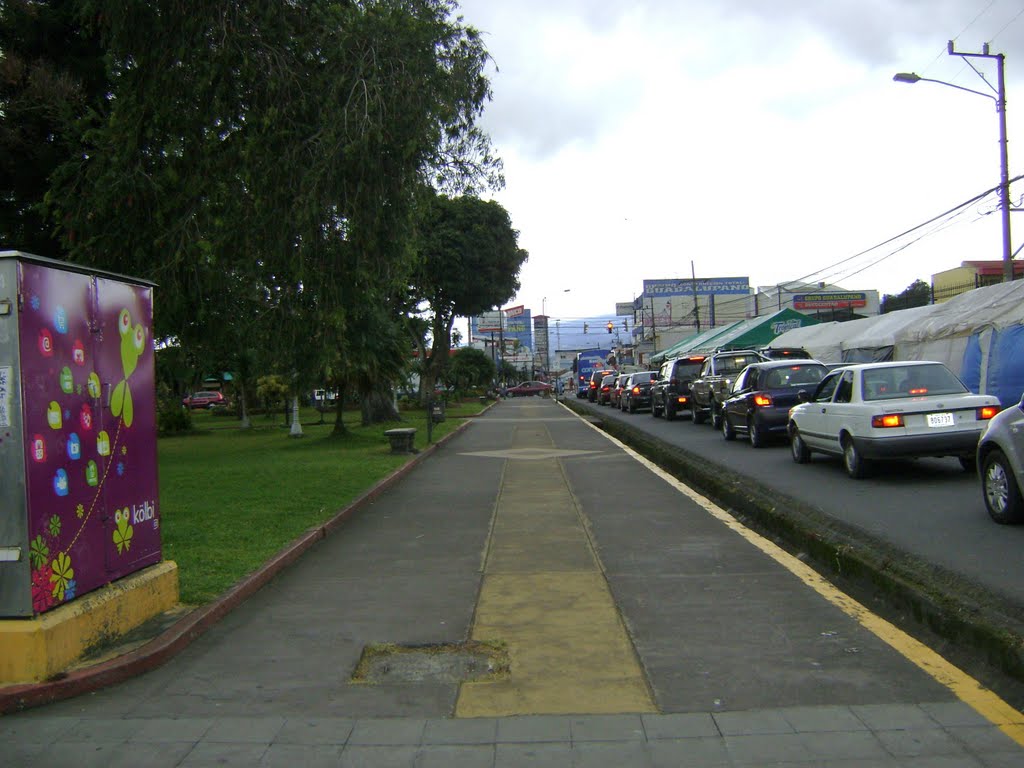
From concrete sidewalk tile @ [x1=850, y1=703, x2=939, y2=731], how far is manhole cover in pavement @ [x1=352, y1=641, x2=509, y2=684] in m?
1.90

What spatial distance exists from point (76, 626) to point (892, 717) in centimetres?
435

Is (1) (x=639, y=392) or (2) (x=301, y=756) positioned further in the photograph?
(1) (x=639, y=392)

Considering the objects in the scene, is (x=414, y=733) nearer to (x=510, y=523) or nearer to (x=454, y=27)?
(x=510, y=523)

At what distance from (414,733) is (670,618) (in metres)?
2.45

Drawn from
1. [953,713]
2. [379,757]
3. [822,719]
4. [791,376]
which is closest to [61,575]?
[379,757]

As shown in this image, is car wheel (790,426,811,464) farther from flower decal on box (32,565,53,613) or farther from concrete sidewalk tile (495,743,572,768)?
flower decal on box (32,565,53,613)

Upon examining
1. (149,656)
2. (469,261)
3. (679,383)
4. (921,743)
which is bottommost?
(921,743)

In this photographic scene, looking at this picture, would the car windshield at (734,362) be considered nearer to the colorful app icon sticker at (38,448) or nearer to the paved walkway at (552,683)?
the paved walkway at (552,683)

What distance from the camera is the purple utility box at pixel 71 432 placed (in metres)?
4.94

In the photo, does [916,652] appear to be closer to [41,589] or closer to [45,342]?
[41,589]

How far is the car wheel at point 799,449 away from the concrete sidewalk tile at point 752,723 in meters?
10.9

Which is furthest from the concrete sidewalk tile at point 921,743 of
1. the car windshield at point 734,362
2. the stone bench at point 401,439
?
the car windshield at point 734,362

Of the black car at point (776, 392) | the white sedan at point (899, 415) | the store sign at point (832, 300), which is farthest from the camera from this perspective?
the store sign at point (832, 300)

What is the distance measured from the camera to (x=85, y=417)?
5566 millimetres
